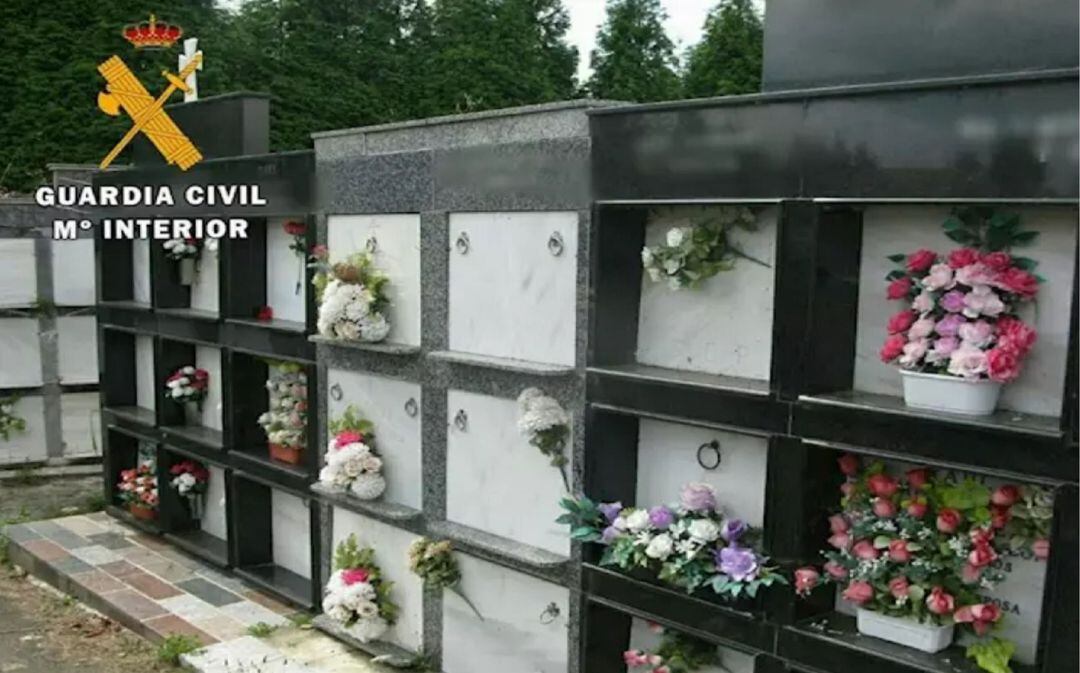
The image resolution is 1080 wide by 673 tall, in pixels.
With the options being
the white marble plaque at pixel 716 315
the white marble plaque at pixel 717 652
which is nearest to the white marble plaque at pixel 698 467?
the white marble plaque at pixel 716 315

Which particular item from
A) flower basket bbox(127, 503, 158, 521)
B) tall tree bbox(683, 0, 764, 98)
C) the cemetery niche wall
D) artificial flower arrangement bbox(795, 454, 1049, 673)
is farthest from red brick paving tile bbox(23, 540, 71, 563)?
tall tree bbox(683, 0, 764, 98)

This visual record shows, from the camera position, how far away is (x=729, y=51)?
16.2m

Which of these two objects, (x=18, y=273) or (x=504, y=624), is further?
(x=18, y=273)

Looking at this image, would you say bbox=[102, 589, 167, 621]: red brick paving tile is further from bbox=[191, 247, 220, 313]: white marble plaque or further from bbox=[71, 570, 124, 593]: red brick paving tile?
bbox=[191, 247, 220, 313]: white marble plaque

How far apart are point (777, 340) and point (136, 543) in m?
5.38

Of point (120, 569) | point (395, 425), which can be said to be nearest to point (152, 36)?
point (120, 569)

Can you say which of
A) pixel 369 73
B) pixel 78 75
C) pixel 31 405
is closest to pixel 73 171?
pixel 31 405

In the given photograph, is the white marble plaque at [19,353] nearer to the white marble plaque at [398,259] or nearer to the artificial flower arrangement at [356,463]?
the artificial flower arrangement at [356,463]

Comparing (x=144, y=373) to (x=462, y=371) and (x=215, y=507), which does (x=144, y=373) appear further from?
(x=462, y=371)

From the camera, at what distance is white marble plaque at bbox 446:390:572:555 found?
165 inches

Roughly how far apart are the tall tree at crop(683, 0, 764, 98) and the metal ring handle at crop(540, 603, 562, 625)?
12.6m

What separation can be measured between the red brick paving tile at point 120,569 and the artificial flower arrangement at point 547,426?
141 inches

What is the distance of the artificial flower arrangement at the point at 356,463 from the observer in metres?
4.96

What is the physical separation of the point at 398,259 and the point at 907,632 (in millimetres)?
2887
